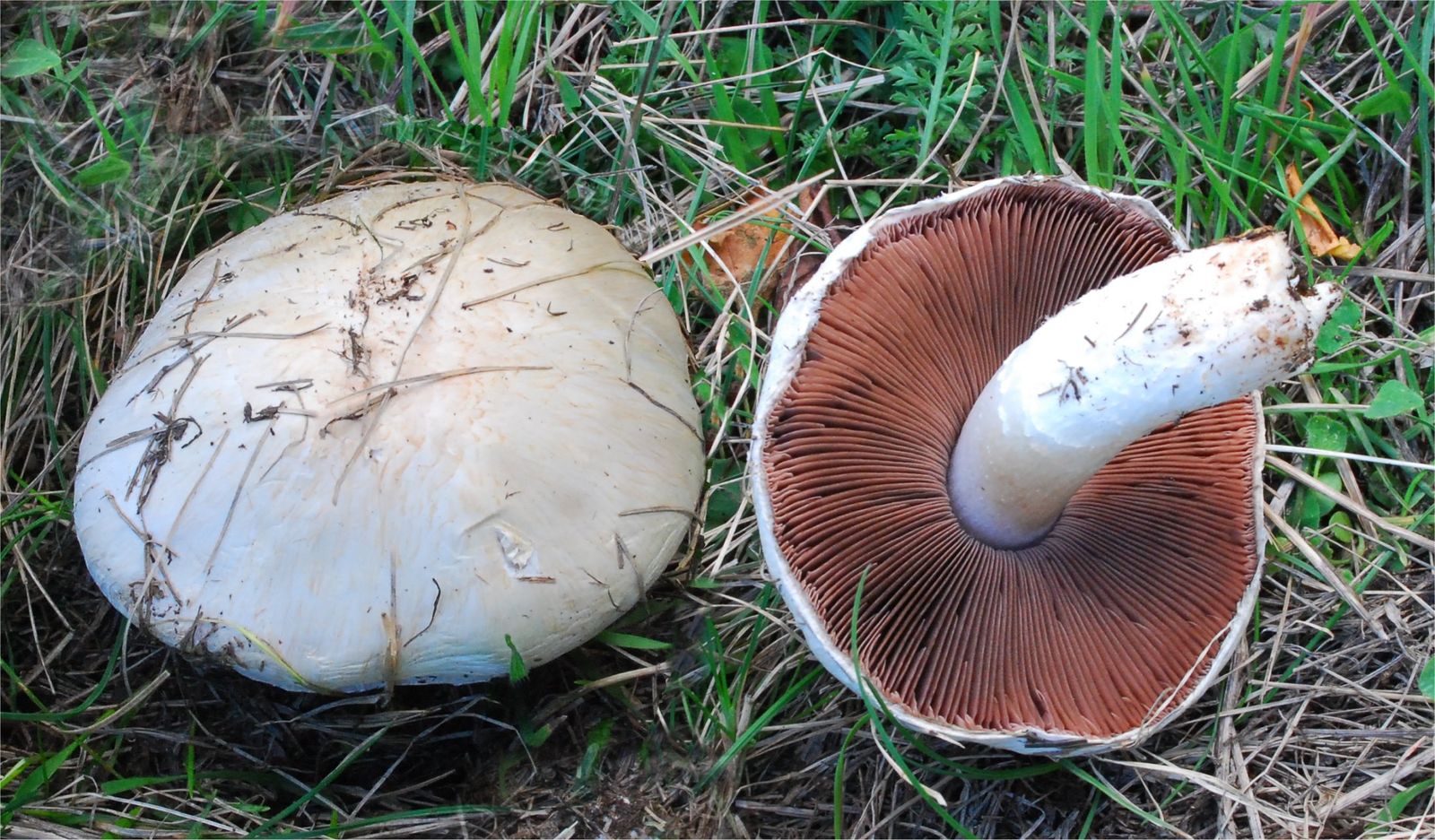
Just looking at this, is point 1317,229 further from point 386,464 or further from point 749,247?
point 386,464

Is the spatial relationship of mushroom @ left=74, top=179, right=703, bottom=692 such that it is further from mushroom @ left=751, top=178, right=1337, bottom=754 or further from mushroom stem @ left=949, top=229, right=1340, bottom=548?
mushroom stem @ left=949, top=229, right=1340, bottom=548

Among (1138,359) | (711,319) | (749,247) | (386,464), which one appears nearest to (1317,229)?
(1138,359)

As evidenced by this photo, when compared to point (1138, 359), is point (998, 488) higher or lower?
Result: lower

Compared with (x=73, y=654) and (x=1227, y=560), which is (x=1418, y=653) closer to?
(x=1227, y=560)

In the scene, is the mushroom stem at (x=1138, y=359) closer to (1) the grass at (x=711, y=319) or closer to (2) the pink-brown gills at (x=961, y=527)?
(2) the pink-brown gills at (x=961, y=527)

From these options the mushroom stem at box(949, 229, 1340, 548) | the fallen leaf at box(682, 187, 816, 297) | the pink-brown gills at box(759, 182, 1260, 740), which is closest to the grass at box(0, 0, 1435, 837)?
the fallen leaf at box(682, 187, 816, 297)
